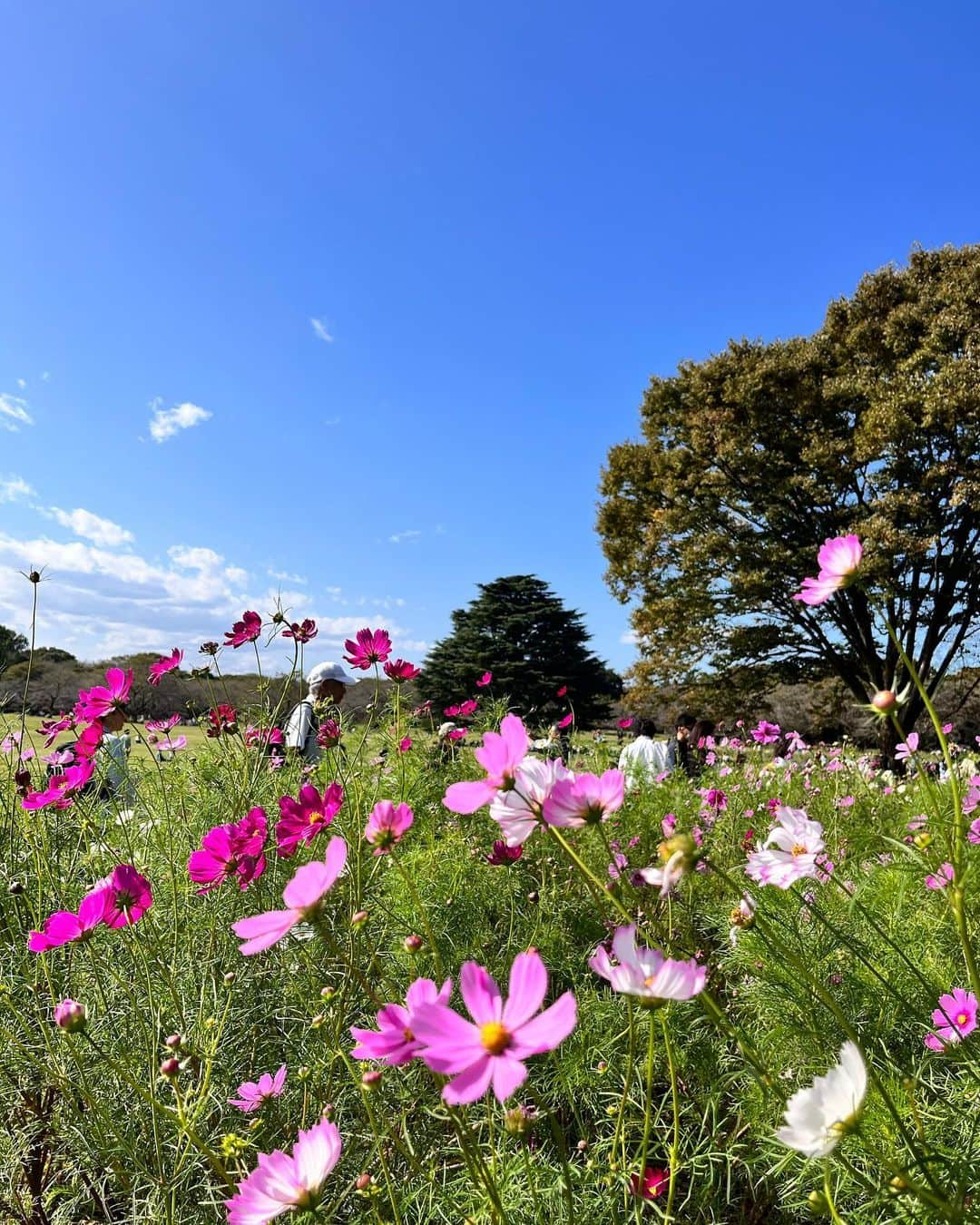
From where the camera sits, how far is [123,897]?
1.09 m

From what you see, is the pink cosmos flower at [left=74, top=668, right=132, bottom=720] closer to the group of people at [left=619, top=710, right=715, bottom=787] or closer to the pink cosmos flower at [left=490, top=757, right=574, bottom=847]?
the pink cosmos flower at [left=490, top=757, right=574, bottom=847]

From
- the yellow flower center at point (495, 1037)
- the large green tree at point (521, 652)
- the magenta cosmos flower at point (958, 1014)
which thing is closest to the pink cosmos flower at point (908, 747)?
the magenta cosmos flower at point (958, 1014)

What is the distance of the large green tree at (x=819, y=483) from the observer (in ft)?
34.0

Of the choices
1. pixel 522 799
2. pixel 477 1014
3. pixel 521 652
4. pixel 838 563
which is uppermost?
pixel 521 652

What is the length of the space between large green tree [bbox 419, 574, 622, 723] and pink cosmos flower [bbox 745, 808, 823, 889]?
1995 cm

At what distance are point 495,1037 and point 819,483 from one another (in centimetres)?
1233

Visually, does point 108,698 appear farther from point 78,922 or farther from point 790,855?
point 790,855

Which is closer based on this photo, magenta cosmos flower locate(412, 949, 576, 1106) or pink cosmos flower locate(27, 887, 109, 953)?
magenta cosmos flower locate(412, 949, 576, 1106)

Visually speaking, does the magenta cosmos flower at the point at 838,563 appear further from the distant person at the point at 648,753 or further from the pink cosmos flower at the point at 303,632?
the distant person at the point at 648,753

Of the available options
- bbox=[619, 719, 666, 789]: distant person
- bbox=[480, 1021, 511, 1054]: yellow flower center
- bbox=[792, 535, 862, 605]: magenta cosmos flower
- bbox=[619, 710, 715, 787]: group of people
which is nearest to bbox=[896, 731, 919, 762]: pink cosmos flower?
bbox=[792, 535, 862, 605]: magenta cosmos flower

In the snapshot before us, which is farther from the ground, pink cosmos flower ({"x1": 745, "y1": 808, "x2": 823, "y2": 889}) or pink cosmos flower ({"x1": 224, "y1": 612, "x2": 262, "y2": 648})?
pink cosmos flower ({"x1": 224, "y1": 612, "x2": 262, "y2": 648})

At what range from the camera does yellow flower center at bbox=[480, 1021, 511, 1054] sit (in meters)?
0.51

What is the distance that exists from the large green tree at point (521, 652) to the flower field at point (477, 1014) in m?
19.1

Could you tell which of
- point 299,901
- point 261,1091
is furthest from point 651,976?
point 261,1091
